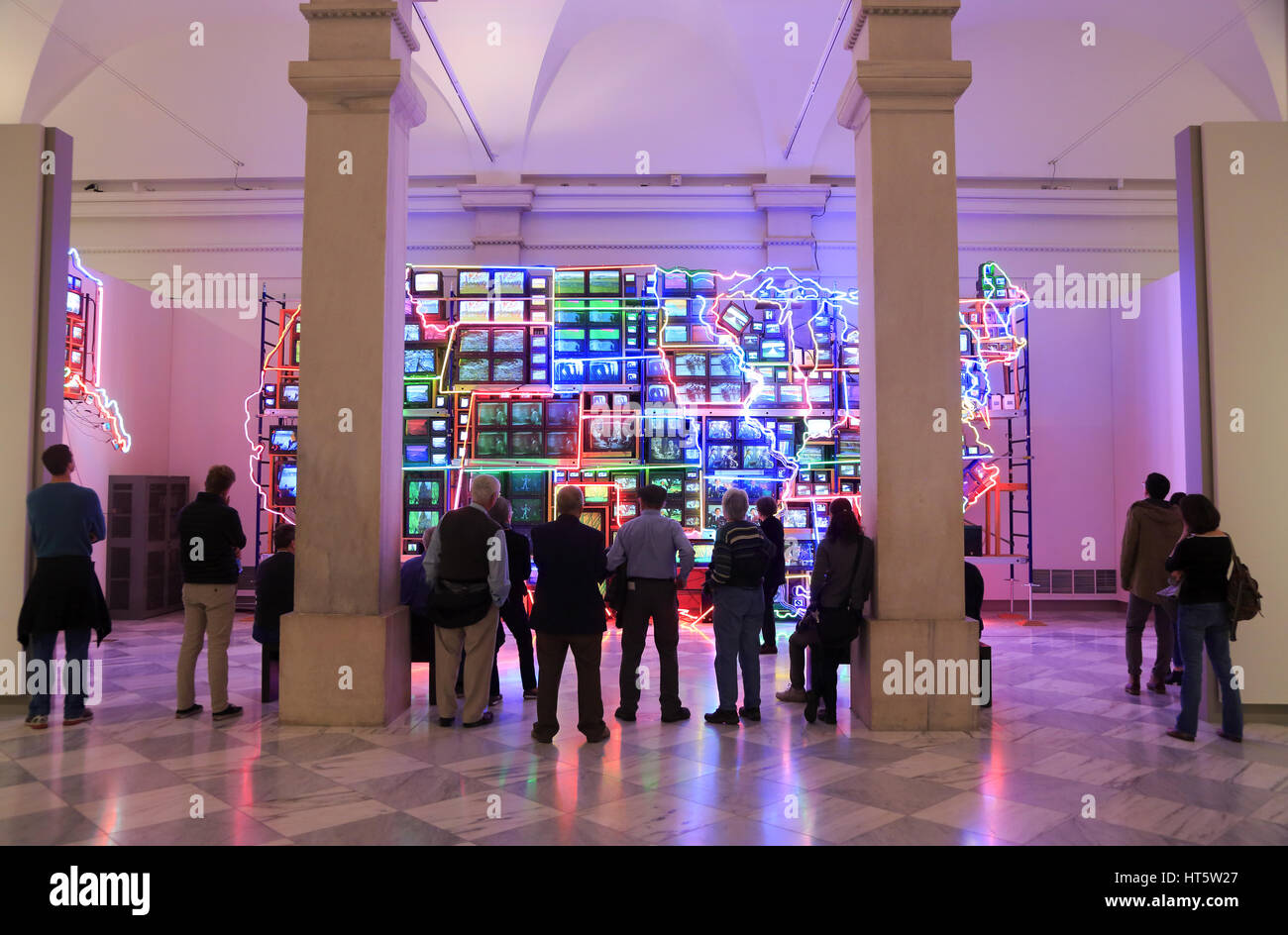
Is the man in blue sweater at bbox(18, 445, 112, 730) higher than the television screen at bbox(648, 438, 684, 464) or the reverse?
the reverse

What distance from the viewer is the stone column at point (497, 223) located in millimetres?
11234

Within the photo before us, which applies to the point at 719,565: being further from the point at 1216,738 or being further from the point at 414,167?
the point at 414,167

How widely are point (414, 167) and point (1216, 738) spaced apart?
1121cm

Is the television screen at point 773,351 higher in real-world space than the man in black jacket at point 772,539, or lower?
higher

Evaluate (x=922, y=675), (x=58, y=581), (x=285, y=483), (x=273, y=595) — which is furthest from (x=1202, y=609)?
(x=285, y=483)

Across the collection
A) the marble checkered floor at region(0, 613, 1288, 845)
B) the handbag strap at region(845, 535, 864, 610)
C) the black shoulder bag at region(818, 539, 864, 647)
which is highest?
the handbag strap at region(845, 535, 864, 610)

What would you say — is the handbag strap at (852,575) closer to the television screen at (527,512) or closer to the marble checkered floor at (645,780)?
the marble checkered floor at (645,780)

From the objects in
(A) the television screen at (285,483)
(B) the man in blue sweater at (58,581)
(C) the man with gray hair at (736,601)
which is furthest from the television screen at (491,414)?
(C) the man with gray hair at (736,601)

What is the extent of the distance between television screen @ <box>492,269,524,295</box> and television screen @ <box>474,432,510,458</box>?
1.73 meters

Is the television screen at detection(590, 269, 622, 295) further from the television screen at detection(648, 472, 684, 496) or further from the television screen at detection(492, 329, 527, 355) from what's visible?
the television screen at detection(648, 472, 684, 496)

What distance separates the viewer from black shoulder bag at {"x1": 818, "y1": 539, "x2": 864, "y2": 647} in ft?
17.0

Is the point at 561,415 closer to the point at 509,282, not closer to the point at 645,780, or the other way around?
the point at 509,282

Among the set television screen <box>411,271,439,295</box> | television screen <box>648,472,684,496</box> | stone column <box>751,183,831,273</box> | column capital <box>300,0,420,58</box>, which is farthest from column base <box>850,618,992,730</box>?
stone column <box>751,183,831,273</box>

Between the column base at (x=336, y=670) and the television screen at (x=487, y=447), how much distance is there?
177 inches
